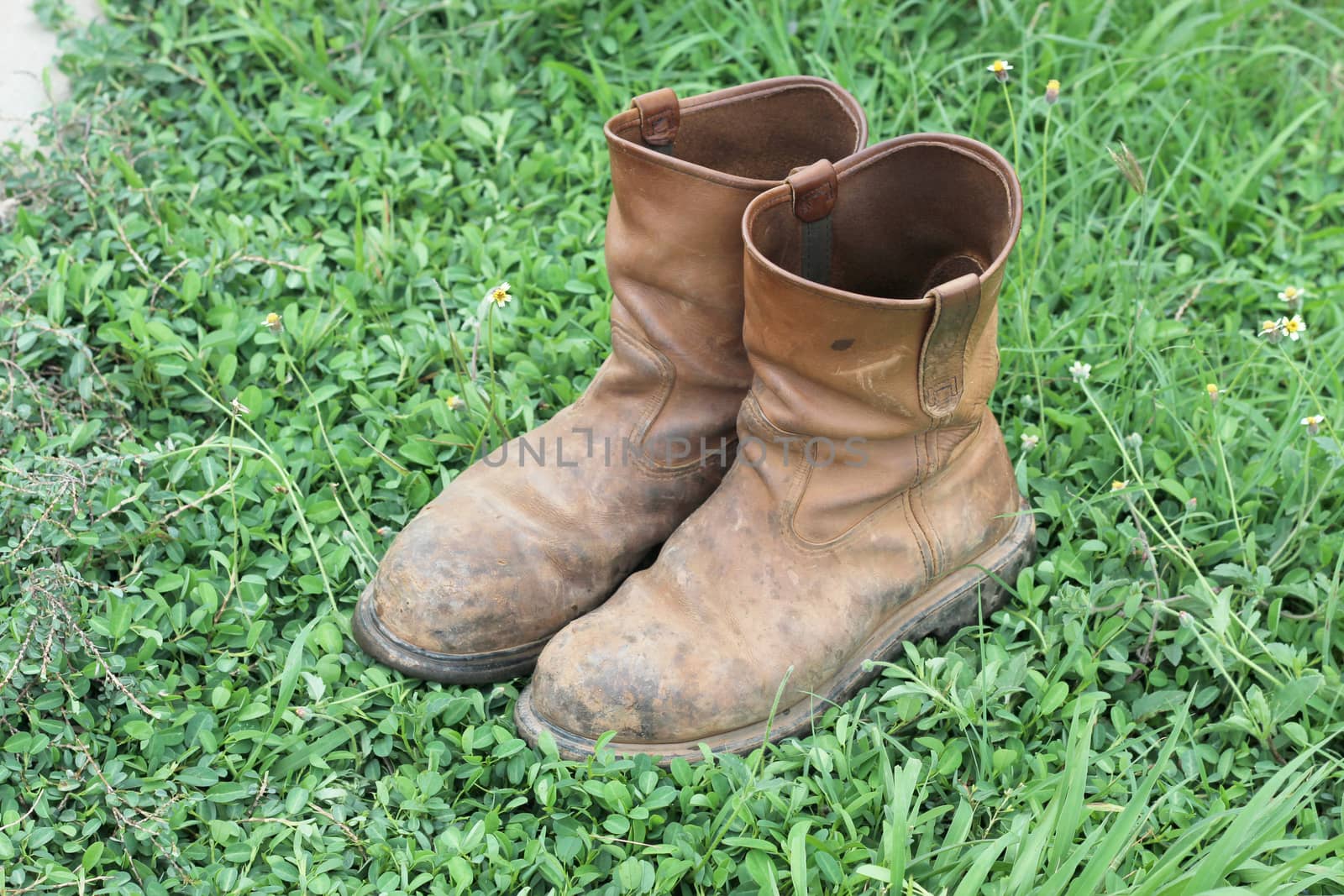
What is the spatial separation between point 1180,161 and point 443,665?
2009 millimetres

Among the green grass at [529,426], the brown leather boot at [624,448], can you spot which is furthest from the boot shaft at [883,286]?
the green grass at [529,426]

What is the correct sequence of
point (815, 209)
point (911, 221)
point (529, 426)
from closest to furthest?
1. point (815, 209)
2. point (911, 221)
3. point (529, 426)

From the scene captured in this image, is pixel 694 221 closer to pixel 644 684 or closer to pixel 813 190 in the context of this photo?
pixel 813 190

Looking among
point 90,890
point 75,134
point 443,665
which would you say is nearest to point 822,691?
point 443,665

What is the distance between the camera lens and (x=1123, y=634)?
6.40 feet

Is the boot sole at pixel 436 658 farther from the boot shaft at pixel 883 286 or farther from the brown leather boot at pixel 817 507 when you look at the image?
the boot shaft at pixel 883 286

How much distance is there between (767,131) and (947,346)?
542mm

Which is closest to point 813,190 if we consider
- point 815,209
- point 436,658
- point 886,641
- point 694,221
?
point 815,209

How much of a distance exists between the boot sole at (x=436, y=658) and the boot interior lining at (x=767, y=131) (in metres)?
0.83

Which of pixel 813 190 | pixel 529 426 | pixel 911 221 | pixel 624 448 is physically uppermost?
pixel 813 190

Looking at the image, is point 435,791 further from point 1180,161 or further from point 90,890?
point 1180,161

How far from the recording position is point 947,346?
1.63m

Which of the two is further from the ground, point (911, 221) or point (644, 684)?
point (911, 221)

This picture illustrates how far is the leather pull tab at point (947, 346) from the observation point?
156 centimetres
